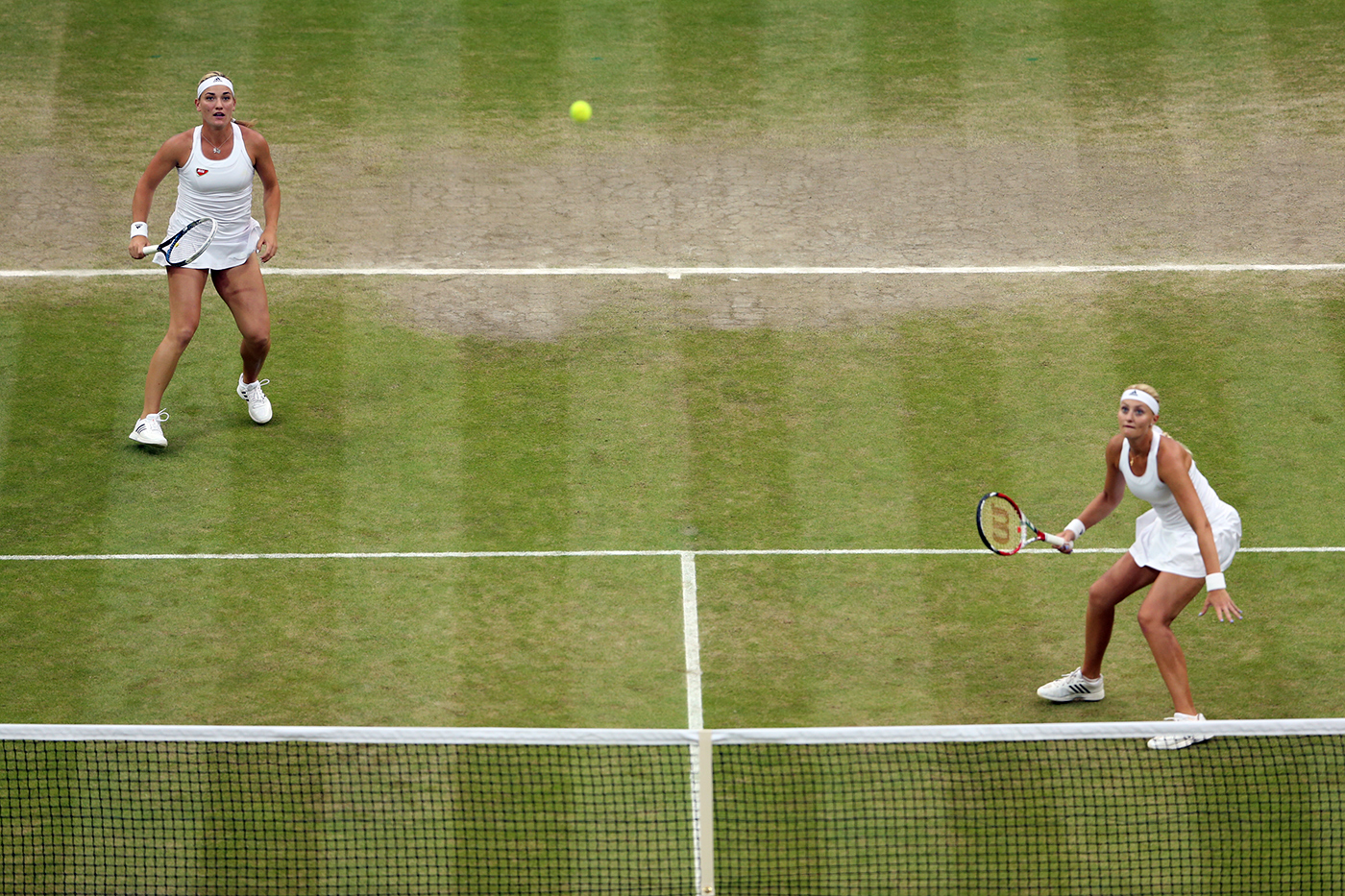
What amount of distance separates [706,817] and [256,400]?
574cm

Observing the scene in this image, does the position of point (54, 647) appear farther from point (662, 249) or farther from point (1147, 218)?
point (1147, 218)

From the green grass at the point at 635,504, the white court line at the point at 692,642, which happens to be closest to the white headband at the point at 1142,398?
the green grass at the point at 635,504

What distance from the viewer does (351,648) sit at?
29.6ft

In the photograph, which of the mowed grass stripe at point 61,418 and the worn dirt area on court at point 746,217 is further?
the worn dirt area on court at point 746,217

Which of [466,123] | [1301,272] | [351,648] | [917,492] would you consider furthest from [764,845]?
[466,123]

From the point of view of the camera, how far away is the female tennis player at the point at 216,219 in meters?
10.3

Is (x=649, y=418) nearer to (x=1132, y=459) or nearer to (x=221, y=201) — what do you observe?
(x=221, y=201)

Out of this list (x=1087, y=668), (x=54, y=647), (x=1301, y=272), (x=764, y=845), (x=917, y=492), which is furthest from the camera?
(x=1301, y=272)

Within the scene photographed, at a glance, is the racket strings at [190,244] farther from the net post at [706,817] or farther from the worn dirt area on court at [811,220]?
the net post at [706,817]

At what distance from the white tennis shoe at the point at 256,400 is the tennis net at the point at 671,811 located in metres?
3.54

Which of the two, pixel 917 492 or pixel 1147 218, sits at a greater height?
pixel 1147 218

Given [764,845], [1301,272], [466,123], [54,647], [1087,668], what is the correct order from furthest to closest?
1. [466,123]
2. [1301,272]
3. [54,647]
4. [1087,668]
5. [764,845]

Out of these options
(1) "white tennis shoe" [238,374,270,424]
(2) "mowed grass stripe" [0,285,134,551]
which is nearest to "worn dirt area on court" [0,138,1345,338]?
(2) "mowed grass stripe" [0,285,134,551]

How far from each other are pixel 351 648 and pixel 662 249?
18.4 feet
